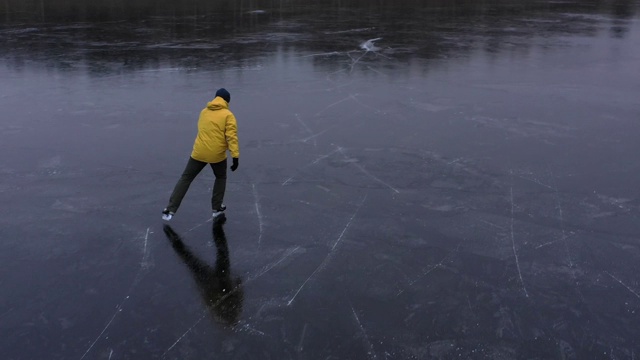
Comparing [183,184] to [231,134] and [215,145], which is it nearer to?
[215,145]

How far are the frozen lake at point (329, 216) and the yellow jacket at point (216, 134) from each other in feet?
2.61

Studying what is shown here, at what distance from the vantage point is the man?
5.82 meters

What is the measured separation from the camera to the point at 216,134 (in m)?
5.87

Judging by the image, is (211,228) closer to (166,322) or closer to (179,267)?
(179,267)

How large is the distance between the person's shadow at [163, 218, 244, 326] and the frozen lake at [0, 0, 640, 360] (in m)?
0.02

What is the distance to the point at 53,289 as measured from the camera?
16.2 ft

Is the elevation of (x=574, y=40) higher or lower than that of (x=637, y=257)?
higher

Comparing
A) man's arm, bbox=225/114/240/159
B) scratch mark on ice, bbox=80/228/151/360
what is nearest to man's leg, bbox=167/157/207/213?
scratch mark on ice, bbox=80/228/151/360

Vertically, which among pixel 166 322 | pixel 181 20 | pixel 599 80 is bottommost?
pixel 166 322

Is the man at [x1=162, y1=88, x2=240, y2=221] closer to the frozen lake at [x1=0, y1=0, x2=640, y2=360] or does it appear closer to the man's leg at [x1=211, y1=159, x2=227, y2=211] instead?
the man's leg at [x1=211, y1=159, x2=227, y2=211]

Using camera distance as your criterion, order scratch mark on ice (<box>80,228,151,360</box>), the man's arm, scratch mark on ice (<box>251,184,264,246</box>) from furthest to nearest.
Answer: scratch mark on ice (<box>251,184,264,246</box>), the man's arm, scratch mark on ice (<box>80,228,151,360</box>)

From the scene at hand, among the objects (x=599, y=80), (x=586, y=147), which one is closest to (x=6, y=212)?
(x=586, y=147)

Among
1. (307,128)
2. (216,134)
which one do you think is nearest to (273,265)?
(216,134)

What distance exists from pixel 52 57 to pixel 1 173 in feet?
29.0
